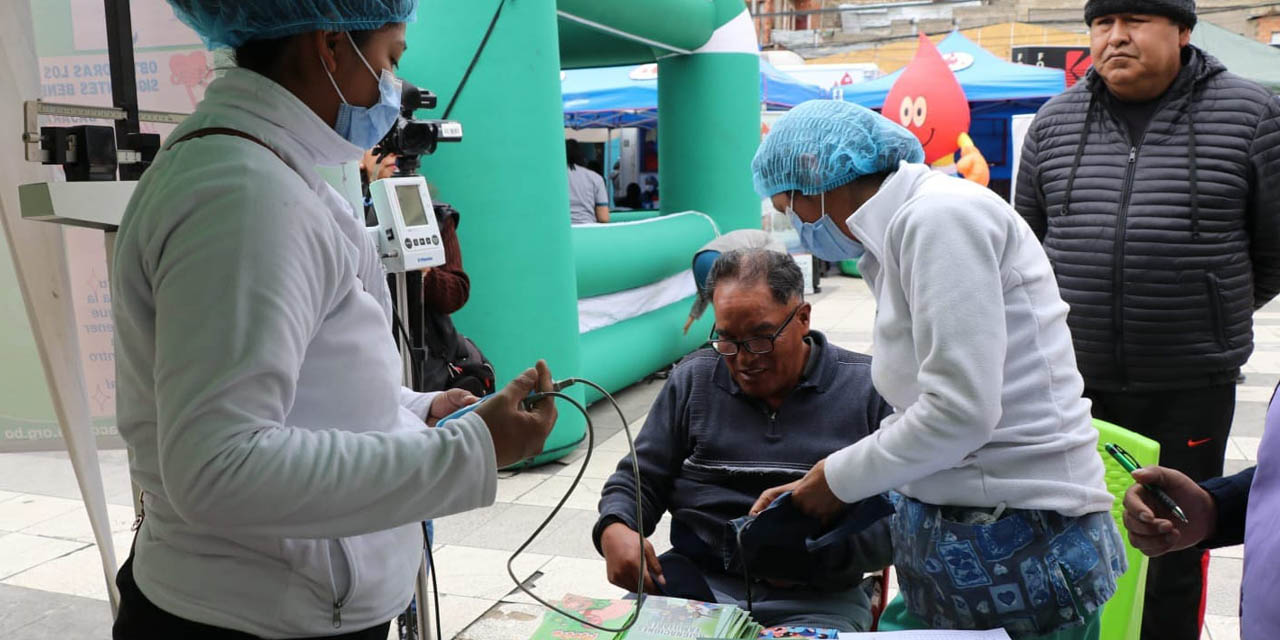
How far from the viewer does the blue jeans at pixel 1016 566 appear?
5.14 feet

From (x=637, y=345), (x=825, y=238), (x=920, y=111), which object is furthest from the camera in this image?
(x=920, y=111)

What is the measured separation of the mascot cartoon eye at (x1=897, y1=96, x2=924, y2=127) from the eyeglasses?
834cm

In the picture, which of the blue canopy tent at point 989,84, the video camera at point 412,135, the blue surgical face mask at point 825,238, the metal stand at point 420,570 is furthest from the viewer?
the blue canopy tent at point 989,84

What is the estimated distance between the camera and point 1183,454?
2500 mm

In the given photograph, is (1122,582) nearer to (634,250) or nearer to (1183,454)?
(1183,454)

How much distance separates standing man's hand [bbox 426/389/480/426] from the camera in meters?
1.40

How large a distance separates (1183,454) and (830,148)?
4.56ft

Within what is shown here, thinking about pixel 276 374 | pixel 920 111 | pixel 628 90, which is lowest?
pixel 276 374

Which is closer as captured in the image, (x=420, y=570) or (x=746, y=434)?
(x=746, y=434)

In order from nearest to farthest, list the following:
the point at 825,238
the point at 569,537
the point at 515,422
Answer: the point at 515,422 → the point at 825,238 → the point at 569,537

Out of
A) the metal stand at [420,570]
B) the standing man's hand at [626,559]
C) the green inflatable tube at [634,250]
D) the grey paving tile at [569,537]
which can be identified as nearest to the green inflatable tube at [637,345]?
the green inflatable tube at [634,250]

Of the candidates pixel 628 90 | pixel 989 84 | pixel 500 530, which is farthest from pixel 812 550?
pixel 989 84

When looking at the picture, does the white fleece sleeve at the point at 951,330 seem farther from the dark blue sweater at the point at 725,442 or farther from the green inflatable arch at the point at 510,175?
the green inflatable arch at the point at 510,175

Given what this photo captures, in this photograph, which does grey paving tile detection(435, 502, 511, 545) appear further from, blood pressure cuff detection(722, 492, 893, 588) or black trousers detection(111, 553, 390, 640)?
black trousers detection(111, 553, 390, 640)
